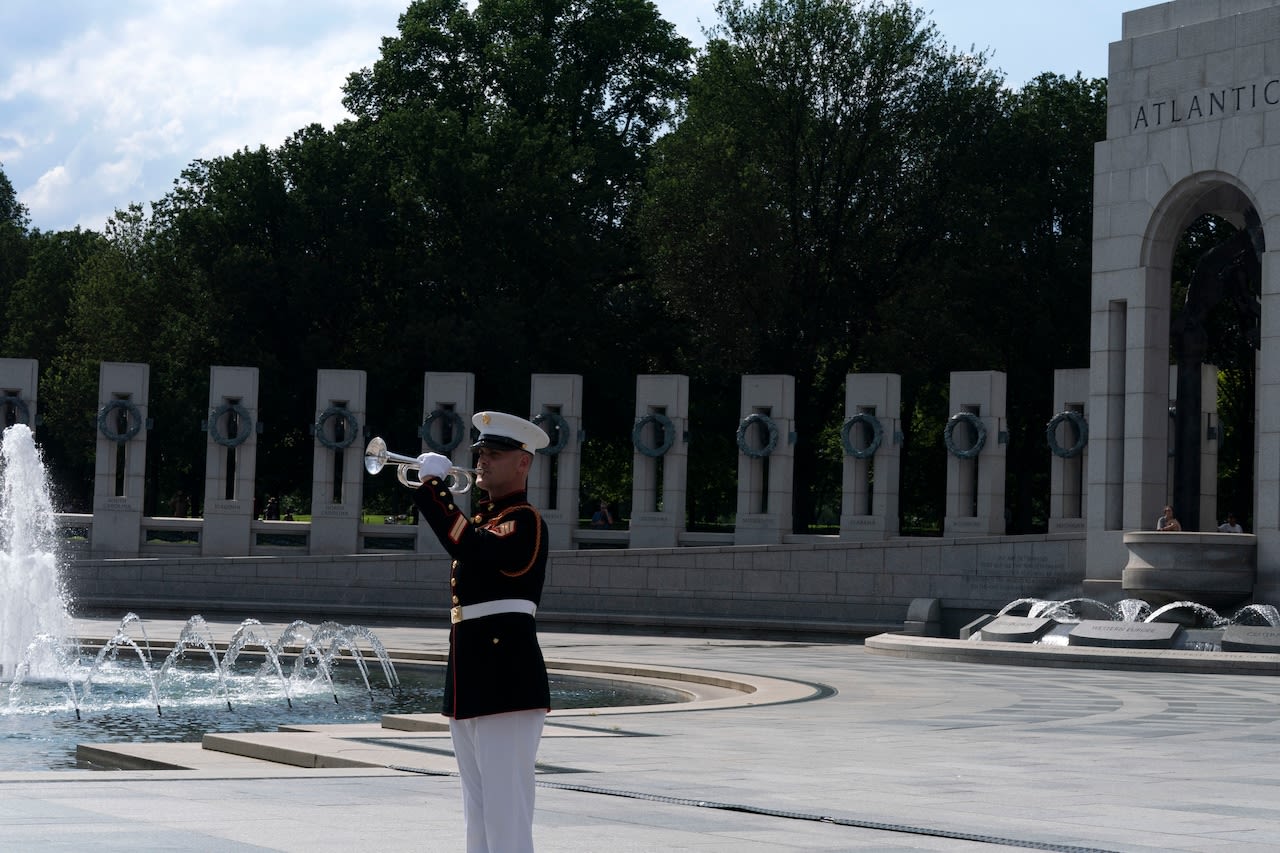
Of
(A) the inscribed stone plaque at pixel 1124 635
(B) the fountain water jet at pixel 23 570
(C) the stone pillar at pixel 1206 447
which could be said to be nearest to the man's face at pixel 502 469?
(B) the fountain water jet at pixel 23 570

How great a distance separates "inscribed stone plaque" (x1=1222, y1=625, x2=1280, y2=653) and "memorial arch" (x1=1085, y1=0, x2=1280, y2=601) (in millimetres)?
3211

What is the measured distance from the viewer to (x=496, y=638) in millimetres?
6402

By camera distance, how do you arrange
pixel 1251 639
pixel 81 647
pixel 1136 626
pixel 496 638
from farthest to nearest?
1. pixel 1136 626
2. pixel 81 647
3. pixel 1251 639
4. pixel 496 638

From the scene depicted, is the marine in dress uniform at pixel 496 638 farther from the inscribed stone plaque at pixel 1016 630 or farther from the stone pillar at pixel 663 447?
the stone pillar at pixel 663 447

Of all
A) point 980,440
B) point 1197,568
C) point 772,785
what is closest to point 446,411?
point 980,440

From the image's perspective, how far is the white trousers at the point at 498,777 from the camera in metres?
6.20

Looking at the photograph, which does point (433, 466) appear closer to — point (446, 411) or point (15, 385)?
point (446, 411)

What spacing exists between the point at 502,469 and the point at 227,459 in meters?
28.4

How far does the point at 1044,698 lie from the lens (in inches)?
666

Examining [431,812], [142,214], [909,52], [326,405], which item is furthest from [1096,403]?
[142,214]

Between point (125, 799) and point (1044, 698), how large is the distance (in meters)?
10.7

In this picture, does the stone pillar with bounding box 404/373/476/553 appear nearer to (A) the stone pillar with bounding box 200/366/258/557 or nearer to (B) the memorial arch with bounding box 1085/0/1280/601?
(A) the stone pillar with bounding box 200/366/258/557

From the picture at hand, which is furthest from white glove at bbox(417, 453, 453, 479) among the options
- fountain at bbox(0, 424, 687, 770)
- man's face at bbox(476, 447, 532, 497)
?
fountain at bbox(0, 424, 687, 770)

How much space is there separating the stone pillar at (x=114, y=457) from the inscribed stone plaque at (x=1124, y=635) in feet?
64.0
